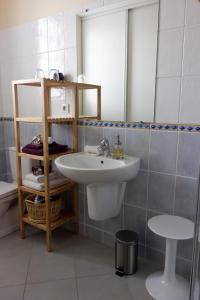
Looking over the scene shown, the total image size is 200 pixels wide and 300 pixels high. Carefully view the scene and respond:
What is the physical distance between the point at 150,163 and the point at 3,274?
1240mm

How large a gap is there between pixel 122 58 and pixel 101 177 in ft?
3.04

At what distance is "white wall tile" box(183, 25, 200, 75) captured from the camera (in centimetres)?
141

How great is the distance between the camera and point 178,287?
4.81 ft

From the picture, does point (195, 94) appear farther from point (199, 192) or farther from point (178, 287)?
point (178, 287)

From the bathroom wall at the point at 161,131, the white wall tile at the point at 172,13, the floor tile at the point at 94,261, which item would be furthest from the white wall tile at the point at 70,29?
the floor tile at the point at 94,261

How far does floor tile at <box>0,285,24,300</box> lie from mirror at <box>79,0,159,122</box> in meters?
1.30

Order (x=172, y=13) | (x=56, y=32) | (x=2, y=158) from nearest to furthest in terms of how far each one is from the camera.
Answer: (x=172, y=13) → (x=56, y=32) → (x=2, y=158)

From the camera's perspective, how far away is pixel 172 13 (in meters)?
1.47

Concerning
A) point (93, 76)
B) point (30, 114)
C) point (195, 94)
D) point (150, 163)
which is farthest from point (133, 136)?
point (30, 114)

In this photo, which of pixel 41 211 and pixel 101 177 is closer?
pixel 101 177

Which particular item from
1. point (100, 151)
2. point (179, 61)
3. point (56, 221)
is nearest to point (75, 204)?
point (56, 221)

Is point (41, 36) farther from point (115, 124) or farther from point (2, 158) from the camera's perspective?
point (2, 158)

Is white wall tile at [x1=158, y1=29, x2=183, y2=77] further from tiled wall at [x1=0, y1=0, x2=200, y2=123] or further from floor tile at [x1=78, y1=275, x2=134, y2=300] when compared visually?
floor tile at [x1=78, y1=275, x2=134, y2=300]

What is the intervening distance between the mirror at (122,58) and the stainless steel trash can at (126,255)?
83 cm
